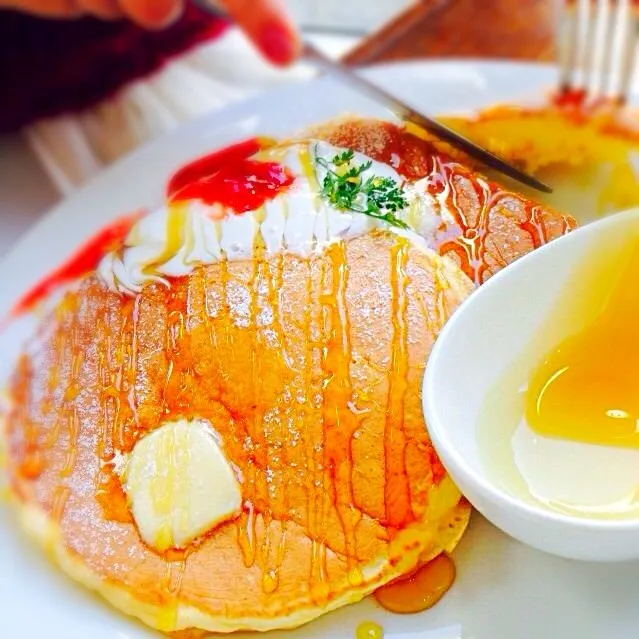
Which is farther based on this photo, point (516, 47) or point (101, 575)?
point (516, 47)

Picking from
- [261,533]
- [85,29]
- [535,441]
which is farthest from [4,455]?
[85,29]

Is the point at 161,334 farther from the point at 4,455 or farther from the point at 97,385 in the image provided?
the point at 4,455

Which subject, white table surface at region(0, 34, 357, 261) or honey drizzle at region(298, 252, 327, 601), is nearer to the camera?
honey drizzle at region(298, 252, 327, 601)

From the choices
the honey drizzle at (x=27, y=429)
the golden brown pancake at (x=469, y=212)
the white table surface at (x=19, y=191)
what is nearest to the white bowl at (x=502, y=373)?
the golden brown pancake at (x=469, y=212)

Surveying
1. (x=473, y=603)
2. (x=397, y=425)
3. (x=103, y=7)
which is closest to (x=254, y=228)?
(x=397, y=425)

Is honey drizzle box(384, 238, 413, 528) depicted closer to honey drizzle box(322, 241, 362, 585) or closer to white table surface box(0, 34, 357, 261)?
honey drizzle box(322, 241, 362, 585)

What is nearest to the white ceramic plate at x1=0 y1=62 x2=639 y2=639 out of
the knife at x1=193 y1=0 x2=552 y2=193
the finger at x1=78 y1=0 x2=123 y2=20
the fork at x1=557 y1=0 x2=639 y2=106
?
the knife at x1=193 y1=0 x2=552 y2=193
